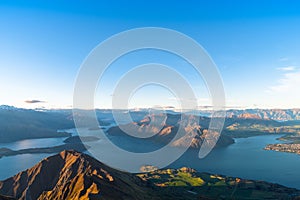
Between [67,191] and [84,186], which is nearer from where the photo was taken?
[84,186]

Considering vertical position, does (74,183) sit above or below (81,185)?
below

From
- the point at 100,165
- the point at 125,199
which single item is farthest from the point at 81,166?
the point at 125,199

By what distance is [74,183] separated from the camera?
488 ft

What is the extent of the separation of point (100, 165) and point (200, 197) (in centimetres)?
7197

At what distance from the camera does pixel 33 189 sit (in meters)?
180

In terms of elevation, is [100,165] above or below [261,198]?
above

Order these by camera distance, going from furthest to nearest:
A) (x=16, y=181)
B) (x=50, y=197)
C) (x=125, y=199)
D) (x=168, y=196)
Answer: (x=16, y=181)
(x=168, y=196)
(x=50, y=197)
(x=125, y=199)

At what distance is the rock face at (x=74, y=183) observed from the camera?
5335 inches

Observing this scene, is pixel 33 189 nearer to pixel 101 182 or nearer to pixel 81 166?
pixel 81 166

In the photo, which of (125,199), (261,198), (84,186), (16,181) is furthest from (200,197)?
(16,181)

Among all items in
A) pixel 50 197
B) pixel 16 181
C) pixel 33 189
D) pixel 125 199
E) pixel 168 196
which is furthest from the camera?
pixel 16 181

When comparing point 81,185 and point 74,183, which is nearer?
point 81,185

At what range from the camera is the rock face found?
136 metres

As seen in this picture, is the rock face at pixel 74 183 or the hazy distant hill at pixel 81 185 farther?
the hazy distant hill at pixel 81 185
